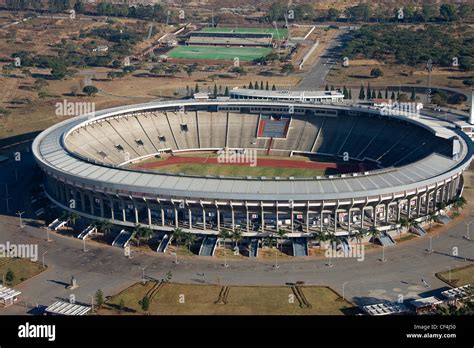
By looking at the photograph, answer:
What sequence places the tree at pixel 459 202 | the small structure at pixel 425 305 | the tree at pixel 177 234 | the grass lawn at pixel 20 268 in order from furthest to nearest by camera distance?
1. the tree at pixel 459 202
2. the tree at pixel 177 234
3. the grass lawn at pixel 20 268
4. the small structure at pixel 425 305

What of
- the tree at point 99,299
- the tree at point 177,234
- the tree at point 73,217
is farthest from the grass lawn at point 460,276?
the tree at point 73,217

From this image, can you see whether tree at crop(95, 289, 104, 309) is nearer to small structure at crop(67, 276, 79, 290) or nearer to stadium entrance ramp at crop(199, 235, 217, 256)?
small structure at crop(67, 276, 79, 290)

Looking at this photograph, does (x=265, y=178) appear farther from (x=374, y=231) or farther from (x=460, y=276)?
(x=460, y=276)

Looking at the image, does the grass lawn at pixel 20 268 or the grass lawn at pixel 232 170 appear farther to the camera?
the grass lawn at pixel 232 170

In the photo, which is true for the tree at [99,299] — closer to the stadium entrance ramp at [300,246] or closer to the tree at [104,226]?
the tree at [104,226]

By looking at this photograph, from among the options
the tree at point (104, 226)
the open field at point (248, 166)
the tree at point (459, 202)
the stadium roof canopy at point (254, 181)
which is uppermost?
the stadium roof canopy at point (254, 181)
